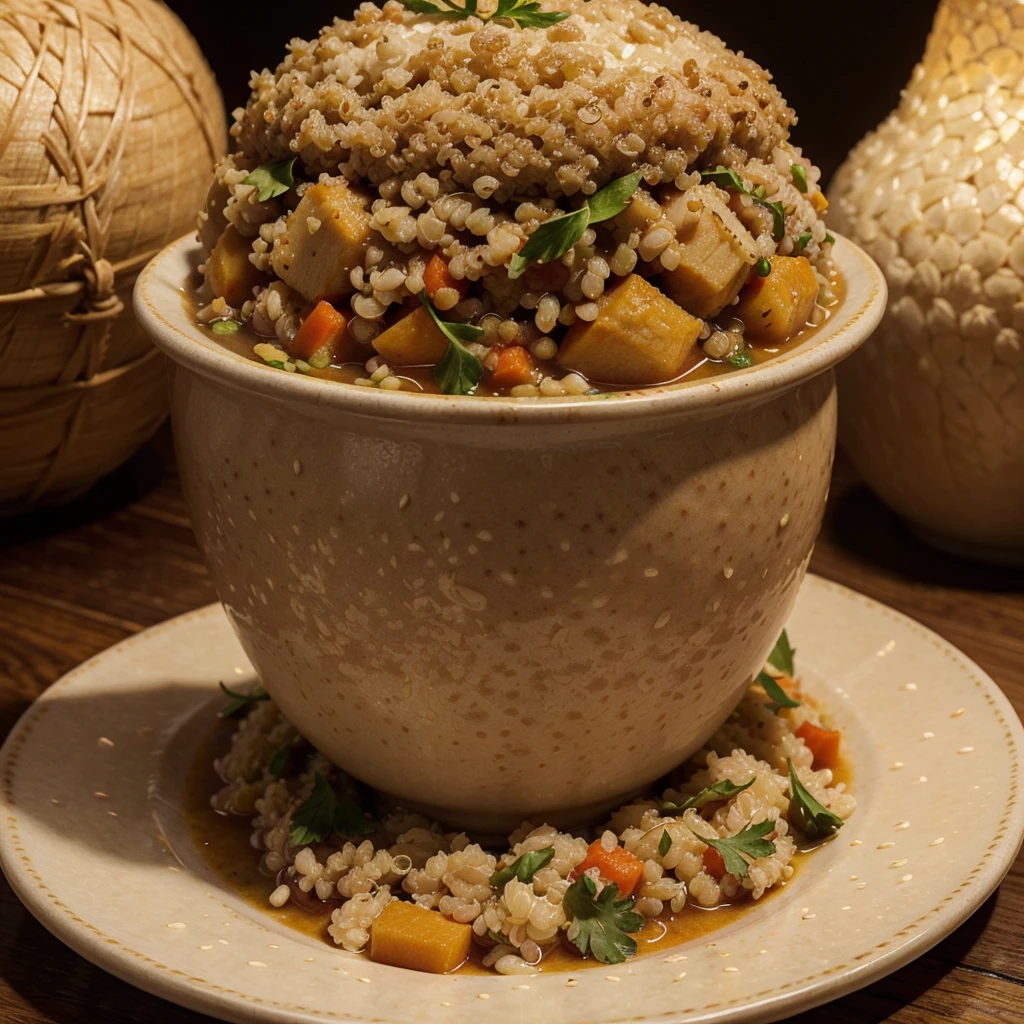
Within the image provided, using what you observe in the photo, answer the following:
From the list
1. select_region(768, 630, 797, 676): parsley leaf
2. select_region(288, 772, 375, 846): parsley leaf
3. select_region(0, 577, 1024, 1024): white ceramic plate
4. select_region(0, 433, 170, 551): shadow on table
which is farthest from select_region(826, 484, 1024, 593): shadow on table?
select_region(0, 433, 170, 551): shadow on table

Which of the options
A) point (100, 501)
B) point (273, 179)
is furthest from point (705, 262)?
point (100, 501)

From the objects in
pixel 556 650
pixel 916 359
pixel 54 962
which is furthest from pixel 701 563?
pixel 916 359

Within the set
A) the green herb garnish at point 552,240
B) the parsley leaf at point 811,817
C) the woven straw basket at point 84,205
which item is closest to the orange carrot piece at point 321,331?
the green herb garnish at point 552,240

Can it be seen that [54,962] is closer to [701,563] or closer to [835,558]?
[701,563]

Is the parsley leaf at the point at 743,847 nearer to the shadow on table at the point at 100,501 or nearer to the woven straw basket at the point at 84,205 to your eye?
the woven straw basket at the point at 84,205

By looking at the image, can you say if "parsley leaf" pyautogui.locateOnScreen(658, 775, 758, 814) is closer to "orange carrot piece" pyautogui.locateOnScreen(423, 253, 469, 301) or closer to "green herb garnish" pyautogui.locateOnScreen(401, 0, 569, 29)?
"orange carrot piece" pyautogui.locateOnScreen(423, 253, 469, 301)

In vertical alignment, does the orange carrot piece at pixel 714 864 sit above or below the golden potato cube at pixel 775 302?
below

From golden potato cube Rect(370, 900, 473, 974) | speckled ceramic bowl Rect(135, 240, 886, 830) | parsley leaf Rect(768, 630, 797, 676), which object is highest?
speckled ceramic bowl Rect(135, 240, 886, 830)
